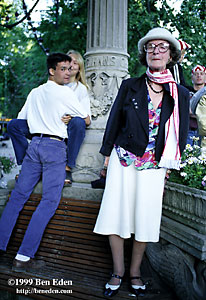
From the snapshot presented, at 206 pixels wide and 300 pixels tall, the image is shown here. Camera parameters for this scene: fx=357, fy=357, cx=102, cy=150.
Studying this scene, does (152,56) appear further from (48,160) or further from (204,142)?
(48,160)

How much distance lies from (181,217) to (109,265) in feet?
2.97

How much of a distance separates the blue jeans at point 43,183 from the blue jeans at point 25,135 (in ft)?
1.02

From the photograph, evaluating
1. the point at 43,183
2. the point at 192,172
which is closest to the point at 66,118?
the point at 43,183

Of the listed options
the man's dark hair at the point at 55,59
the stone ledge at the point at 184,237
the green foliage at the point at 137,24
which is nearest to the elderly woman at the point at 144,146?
the stone ledge at the point at 184,237

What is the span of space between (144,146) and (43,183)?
53.0 inches

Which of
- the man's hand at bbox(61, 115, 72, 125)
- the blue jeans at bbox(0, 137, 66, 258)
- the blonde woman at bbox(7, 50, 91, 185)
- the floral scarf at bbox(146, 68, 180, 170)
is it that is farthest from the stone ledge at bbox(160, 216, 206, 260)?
the man's hand at bbox(61, 115, 72, 125)

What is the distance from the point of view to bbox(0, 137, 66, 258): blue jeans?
3.57 metres

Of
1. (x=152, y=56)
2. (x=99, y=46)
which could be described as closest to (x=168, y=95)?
(x=152, y=56)

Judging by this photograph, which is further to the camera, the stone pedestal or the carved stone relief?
the stone pedestal

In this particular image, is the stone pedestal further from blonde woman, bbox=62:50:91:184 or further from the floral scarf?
the floral scarf

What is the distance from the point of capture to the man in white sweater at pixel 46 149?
12.0 ft

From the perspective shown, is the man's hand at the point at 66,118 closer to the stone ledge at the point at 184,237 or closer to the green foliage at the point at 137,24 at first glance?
the stone ledge at the point at 184,237

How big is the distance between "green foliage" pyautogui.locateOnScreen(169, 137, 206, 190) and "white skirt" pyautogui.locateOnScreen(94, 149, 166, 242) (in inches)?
11.6

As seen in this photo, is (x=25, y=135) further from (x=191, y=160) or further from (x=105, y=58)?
(x=191, y=160)
